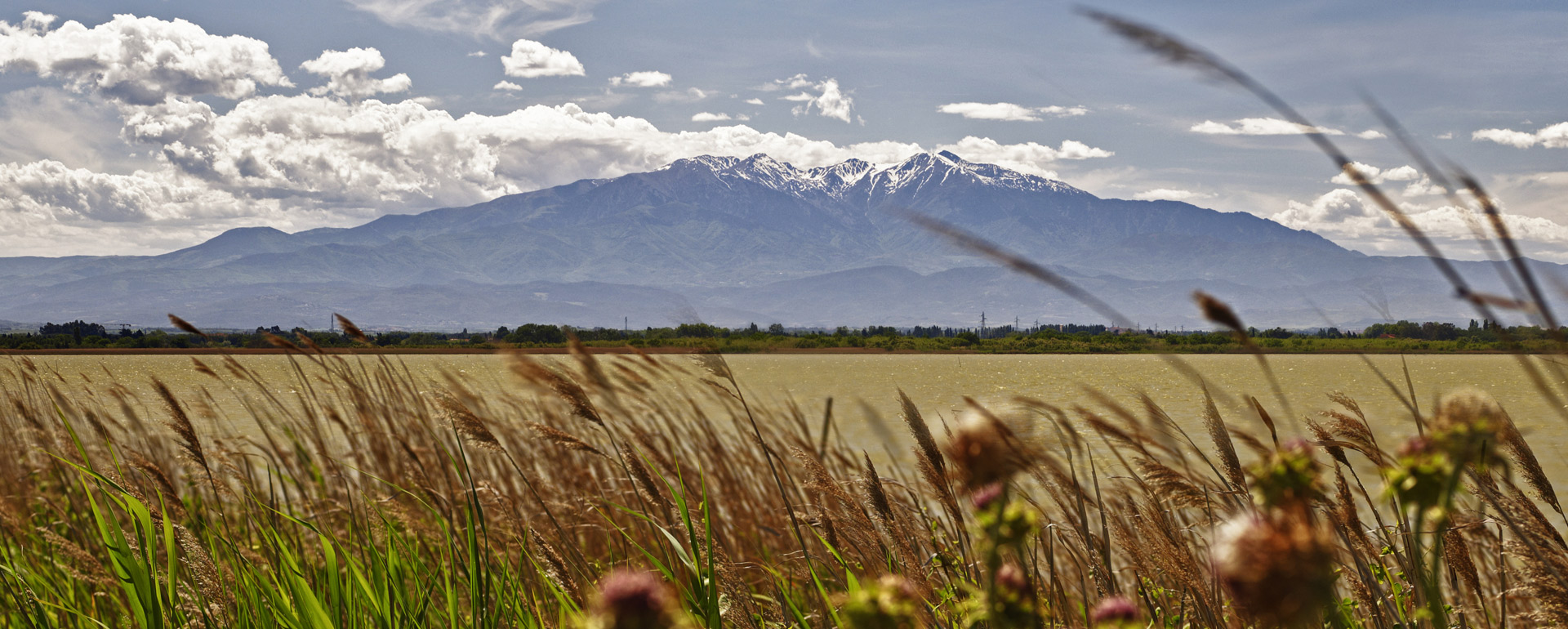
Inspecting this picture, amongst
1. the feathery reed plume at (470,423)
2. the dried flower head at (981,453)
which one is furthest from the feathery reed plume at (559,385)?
the dried flower head at (981,453)

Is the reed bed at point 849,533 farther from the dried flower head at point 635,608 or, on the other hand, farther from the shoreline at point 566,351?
the shoreline at point 566,351

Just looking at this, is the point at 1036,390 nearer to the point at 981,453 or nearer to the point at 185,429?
the point at 185,429

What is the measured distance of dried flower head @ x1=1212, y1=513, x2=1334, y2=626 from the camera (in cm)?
46

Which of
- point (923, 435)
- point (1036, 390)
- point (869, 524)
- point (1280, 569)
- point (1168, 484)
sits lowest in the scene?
point (1036, 390)

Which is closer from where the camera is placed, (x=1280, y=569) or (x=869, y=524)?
(x=1280, y=569)

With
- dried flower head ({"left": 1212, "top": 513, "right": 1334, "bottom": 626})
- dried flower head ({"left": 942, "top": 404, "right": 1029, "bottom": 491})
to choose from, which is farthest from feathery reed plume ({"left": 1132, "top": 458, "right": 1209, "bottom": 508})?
dried flower head ({"left": 1212, "top": 513, "right": 1334, "bottom": 626})

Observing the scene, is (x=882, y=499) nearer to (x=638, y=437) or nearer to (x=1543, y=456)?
(x=638, y=437)

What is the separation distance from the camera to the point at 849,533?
3.27 meters

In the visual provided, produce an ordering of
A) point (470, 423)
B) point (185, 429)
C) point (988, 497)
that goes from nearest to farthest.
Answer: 1. point (988, 497)
2. point (470, 423)
3. point (185, 429)

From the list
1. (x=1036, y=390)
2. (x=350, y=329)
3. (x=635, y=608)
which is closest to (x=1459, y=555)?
(x=635, y=608)

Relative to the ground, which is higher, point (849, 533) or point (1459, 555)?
point (1459, 555)

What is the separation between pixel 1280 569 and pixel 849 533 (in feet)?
9.42

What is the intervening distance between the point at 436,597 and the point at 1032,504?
2.55 metres

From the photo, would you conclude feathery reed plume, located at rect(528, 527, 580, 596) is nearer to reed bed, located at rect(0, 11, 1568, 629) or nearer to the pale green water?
reed bed, located at rect(0, 11, 1568, 629)
